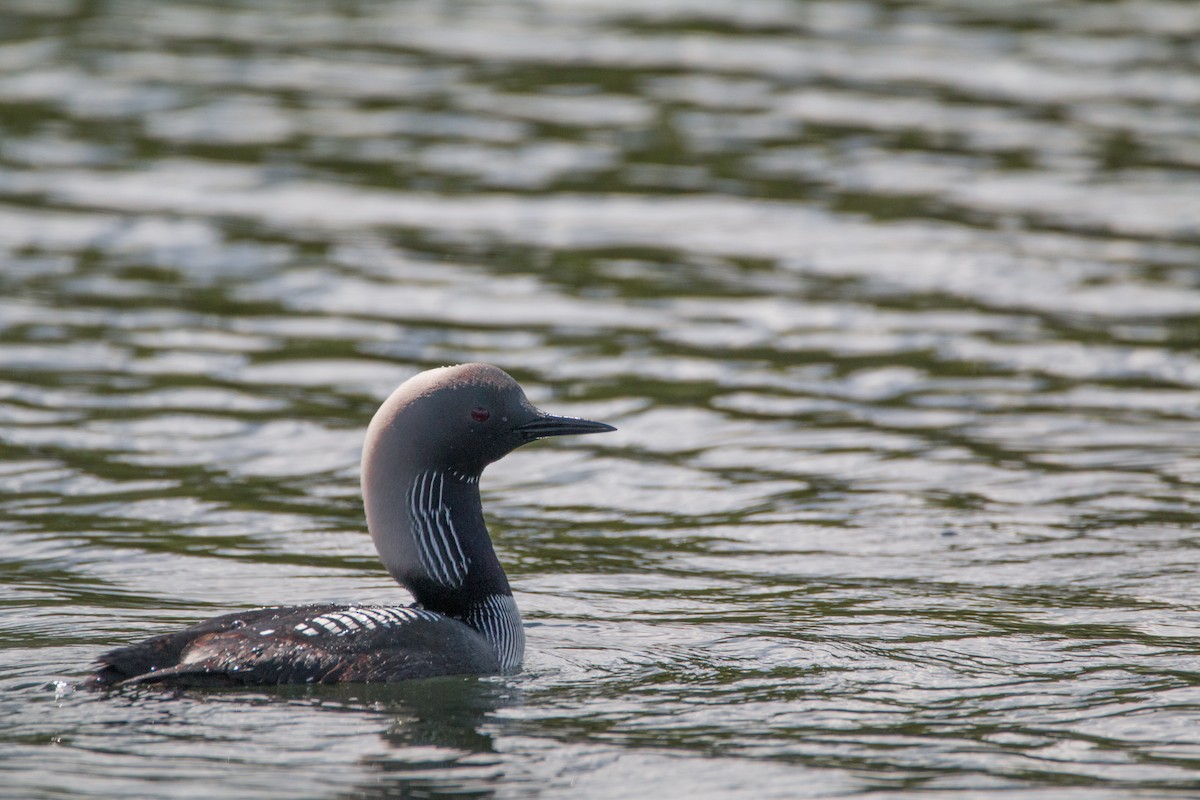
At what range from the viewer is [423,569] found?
6598 millimetres

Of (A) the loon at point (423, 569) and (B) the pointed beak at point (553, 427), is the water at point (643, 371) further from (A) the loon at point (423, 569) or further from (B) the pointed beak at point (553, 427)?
(B) the pointed beak at point (553, 427)

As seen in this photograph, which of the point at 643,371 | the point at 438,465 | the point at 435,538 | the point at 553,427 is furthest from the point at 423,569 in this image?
the point at 643,371

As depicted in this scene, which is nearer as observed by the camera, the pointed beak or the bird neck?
the bird neck

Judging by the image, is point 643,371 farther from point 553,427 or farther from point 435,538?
point 435,538

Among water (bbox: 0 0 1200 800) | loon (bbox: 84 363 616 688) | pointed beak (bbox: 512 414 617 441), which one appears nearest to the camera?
water (bbox: 0 0 1200 800)

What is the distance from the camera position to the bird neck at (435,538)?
6.54m

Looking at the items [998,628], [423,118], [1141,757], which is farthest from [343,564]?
[423,118]

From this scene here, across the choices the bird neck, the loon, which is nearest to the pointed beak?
the loon

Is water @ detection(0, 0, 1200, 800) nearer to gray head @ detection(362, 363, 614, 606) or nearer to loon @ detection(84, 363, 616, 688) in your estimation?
loon @ detection(84, 363, 616, 688)

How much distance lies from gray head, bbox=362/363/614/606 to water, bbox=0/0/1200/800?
1.53ft

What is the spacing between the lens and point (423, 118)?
14.9 meters

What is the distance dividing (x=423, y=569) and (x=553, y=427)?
68 cm

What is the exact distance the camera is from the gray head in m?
6.52

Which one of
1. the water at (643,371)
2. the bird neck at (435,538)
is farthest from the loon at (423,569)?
the water at (643,371)
